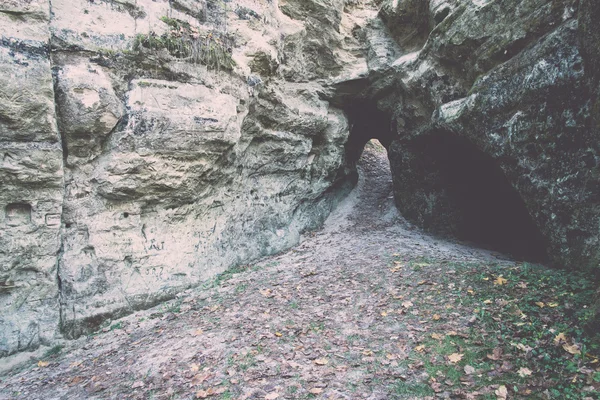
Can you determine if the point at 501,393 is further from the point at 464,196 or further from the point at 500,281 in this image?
the point at 464,196

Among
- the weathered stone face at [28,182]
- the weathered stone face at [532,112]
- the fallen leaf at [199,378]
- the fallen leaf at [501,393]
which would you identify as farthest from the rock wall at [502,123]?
the weathered stone face at [28,182]

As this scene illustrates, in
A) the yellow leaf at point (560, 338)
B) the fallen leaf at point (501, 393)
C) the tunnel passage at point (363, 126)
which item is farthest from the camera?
the tunnel passage at point (363, 126)

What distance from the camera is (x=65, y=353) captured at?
21.5 feet

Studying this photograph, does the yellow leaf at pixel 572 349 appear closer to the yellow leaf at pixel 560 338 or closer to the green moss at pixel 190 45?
the yellow leaf at pixel 560 338

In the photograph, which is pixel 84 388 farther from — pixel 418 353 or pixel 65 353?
pixel 418 353

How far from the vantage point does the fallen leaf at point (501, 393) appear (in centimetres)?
371

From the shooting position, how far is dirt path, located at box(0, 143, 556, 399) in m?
4.54

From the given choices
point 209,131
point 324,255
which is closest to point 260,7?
point 209,131

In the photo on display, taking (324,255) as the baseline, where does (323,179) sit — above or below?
above

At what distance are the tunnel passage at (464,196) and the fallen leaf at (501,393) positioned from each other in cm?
648

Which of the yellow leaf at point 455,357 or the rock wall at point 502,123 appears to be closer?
the yellow leaf at point 455,357

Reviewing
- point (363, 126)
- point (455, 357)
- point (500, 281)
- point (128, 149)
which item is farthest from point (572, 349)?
point (363, 126)

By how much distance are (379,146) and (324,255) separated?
11624 mm

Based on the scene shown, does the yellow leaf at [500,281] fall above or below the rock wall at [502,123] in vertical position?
below
